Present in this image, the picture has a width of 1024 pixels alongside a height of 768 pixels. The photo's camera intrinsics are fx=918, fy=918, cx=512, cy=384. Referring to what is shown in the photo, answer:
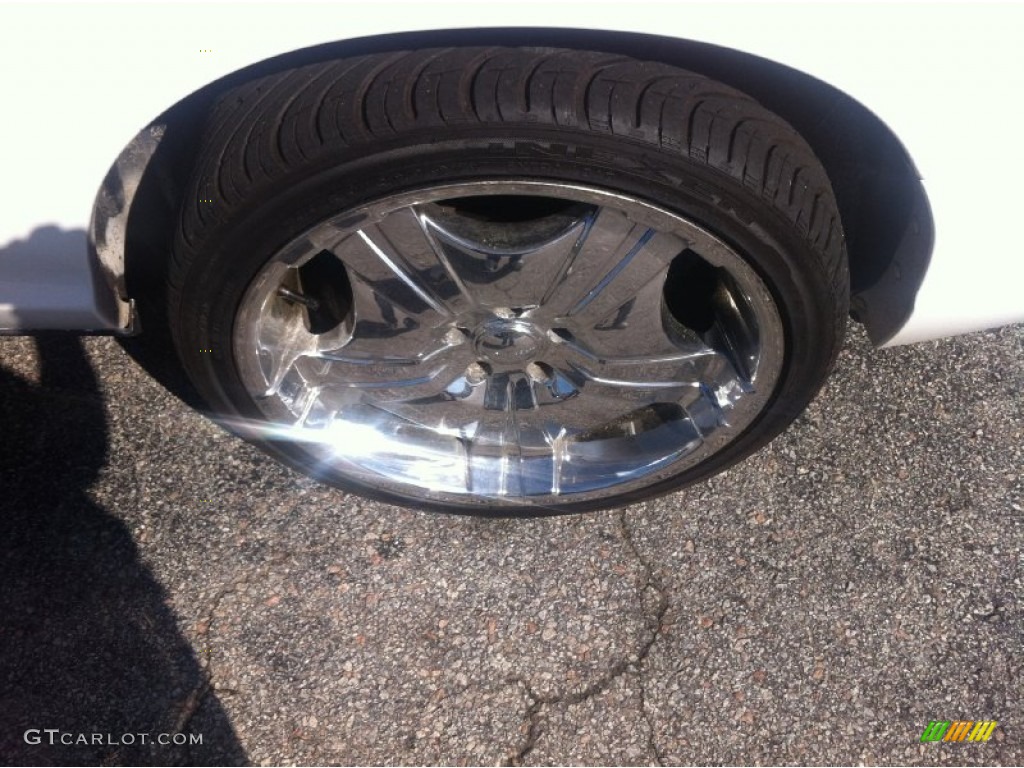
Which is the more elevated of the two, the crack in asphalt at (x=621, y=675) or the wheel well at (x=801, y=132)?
the wheel well at (x=801, y=132)

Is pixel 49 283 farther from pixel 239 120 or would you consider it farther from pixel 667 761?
pixel 667 761

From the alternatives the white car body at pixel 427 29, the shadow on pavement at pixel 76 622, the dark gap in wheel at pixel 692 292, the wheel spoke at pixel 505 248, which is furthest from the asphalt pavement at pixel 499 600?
the white car body at pixel 427 29

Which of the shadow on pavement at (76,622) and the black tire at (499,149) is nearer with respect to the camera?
the black tire at (499,149)

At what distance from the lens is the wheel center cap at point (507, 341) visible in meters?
1.92

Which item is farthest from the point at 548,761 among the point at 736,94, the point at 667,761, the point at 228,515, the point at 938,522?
the point at 736,94

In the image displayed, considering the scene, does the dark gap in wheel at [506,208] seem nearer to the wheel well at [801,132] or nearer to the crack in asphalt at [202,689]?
the wheel well at [801,132]

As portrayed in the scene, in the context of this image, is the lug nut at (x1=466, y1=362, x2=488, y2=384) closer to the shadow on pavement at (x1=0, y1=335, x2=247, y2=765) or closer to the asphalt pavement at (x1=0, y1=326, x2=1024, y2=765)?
the asphalt pavement at (x1=0, y1=326, x2=1024, y2=765)

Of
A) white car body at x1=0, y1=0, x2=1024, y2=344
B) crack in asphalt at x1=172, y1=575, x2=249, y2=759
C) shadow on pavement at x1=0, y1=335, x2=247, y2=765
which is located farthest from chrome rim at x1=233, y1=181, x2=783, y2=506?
shadow on pavement at x1=0, y1=335, x2=247, y2=765

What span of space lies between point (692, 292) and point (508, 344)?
1.36 ft

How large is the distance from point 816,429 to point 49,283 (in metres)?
1.82

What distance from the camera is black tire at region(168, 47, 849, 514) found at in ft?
4.90

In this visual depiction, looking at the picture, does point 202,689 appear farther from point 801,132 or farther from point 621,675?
point 801,132

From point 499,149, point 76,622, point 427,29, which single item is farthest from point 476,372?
point 76,622

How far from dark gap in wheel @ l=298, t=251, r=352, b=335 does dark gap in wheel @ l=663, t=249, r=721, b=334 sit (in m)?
0.70
